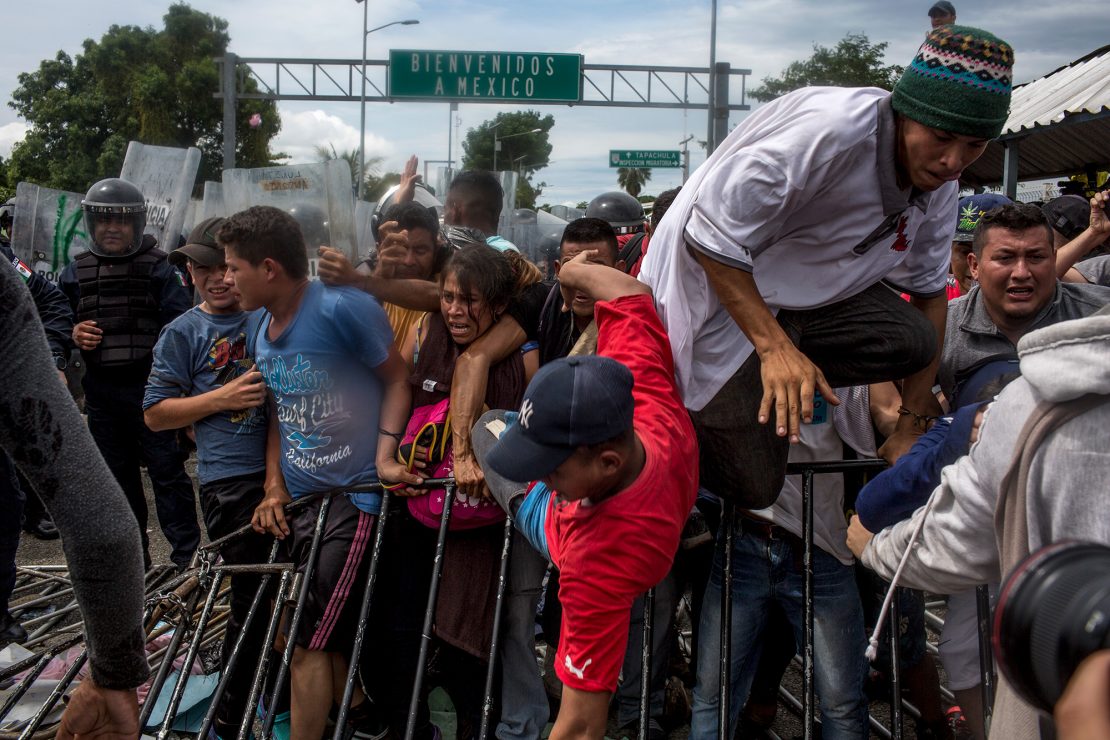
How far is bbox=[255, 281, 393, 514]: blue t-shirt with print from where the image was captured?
128 inches

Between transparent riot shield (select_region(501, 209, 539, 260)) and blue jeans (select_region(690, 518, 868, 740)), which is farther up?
transparent riot shield (select_region(501, 209, 539, 260))

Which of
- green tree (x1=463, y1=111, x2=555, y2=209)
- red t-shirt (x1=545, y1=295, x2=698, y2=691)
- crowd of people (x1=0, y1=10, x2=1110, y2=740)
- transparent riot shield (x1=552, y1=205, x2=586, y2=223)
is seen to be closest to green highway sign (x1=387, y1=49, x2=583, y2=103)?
transparent riot shield (x1=552, y1=205, x2=586, y2=223)

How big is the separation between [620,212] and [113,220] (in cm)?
313

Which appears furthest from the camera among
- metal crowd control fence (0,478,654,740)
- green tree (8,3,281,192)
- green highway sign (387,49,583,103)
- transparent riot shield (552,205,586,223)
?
green tree (8,3,281,192)

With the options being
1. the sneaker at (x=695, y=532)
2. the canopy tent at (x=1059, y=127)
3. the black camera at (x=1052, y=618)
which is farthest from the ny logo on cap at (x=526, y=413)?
the canopy tent at (x=1059, y=127)

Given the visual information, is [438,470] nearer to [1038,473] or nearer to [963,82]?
[963,82]

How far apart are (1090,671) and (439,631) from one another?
2.44m

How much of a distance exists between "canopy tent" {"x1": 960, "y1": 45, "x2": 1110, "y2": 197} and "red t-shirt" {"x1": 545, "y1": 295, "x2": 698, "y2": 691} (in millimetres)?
5693

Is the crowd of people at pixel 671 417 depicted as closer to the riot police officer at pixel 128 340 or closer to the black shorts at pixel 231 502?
the black shorts at pixel 231 502

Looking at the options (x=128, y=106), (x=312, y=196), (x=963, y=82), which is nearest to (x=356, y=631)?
(x=963, y=82)

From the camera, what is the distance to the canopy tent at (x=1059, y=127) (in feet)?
24.0

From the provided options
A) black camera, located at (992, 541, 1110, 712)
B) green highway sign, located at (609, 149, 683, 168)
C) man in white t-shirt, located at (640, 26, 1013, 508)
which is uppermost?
green highway sign, located at (609, 149, 683, 168)

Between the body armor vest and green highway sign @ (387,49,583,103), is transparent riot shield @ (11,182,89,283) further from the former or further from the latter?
green highway sign @ (387,49,583,103)

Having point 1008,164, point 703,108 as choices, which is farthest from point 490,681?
point 703,108
